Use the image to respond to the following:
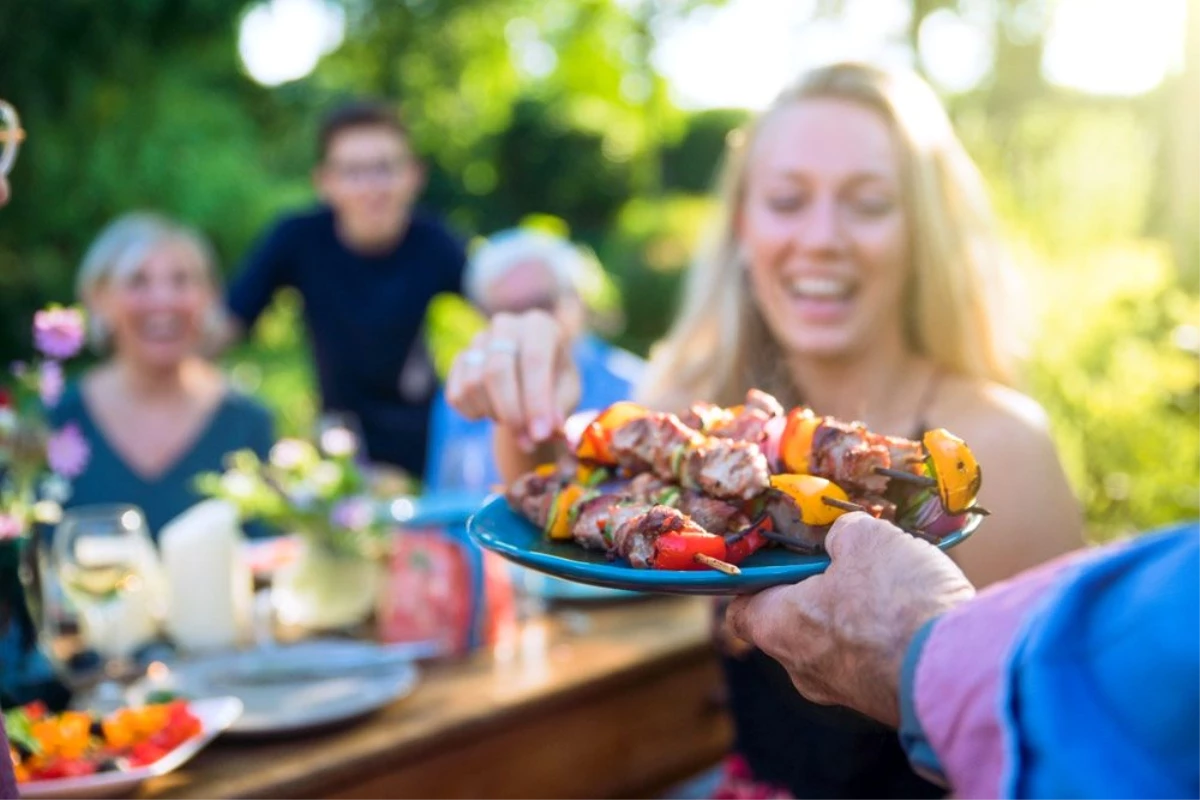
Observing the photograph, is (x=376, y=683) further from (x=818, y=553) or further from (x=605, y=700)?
(x=818, y=553)

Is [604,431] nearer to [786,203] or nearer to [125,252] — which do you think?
[786,203]

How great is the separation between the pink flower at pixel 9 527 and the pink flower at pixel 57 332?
0.29 meters

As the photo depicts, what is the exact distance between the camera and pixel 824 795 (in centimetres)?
205

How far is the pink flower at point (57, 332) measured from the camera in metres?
2.00

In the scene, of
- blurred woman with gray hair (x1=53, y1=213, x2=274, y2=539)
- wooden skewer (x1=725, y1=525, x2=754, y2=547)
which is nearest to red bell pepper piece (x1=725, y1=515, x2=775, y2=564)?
wooden skewer (x1=725, y1=525, x2=754, y2=547)

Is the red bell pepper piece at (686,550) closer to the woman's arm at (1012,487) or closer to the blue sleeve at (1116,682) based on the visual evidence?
the blue sleeve at (1116,682)

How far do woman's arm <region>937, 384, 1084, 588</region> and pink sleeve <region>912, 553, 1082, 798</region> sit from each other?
85 centimetres

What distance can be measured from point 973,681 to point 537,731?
159cm

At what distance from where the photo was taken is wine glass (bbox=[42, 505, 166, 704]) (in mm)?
2258

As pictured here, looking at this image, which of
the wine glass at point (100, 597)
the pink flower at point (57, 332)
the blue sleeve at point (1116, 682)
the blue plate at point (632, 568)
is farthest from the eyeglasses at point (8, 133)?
the blue sleeve at point (1116, 682)

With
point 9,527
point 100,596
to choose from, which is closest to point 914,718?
point 9,527

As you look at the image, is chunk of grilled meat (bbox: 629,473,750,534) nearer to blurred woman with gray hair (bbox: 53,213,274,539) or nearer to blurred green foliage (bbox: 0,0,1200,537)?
blurred green foliage (bbox: 0,0,1200,537)

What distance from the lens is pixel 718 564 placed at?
1.06 metres

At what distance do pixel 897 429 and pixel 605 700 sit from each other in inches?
35.8
